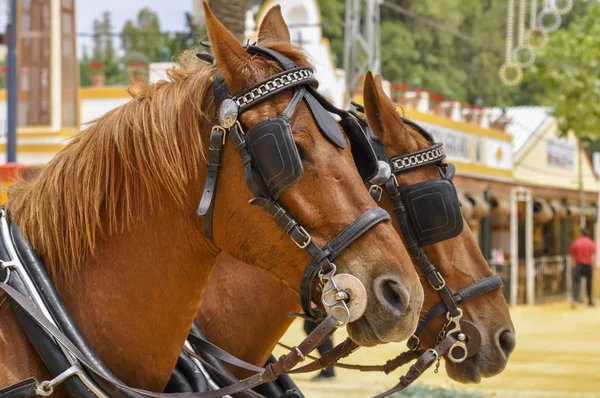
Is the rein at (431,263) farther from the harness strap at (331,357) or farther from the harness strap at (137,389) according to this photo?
the harness strap at (137,389)

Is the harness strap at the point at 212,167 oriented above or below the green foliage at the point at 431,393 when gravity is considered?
above

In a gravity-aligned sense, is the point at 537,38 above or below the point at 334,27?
above

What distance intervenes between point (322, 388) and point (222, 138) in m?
6.87

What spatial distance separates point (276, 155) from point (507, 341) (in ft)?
6.48

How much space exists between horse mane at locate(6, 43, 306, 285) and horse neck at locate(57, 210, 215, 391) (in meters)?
0.05

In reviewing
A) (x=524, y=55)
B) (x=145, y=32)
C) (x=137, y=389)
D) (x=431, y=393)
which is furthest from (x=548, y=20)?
(x=137, y=389)

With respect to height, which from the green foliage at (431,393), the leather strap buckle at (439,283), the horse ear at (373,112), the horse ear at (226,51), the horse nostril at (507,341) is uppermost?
the horse ear at (226,51)

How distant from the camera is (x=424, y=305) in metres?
4.06

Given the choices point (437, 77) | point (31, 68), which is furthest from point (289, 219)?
point (437, 77)

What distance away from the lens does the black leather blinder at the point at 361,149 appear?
9.36 feet

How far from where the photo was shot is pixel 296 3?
1659cm

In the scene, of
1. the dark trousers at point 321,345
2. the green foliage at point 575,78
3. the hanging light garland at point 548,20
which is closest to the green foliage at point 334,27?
the green foliage at point 575,78

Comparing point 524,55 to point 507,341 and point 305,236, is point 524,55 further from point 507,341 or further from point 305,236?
point 305,236

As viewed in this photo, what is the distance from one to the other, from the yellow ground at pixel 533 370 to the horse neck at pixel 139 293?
3.31 feet
